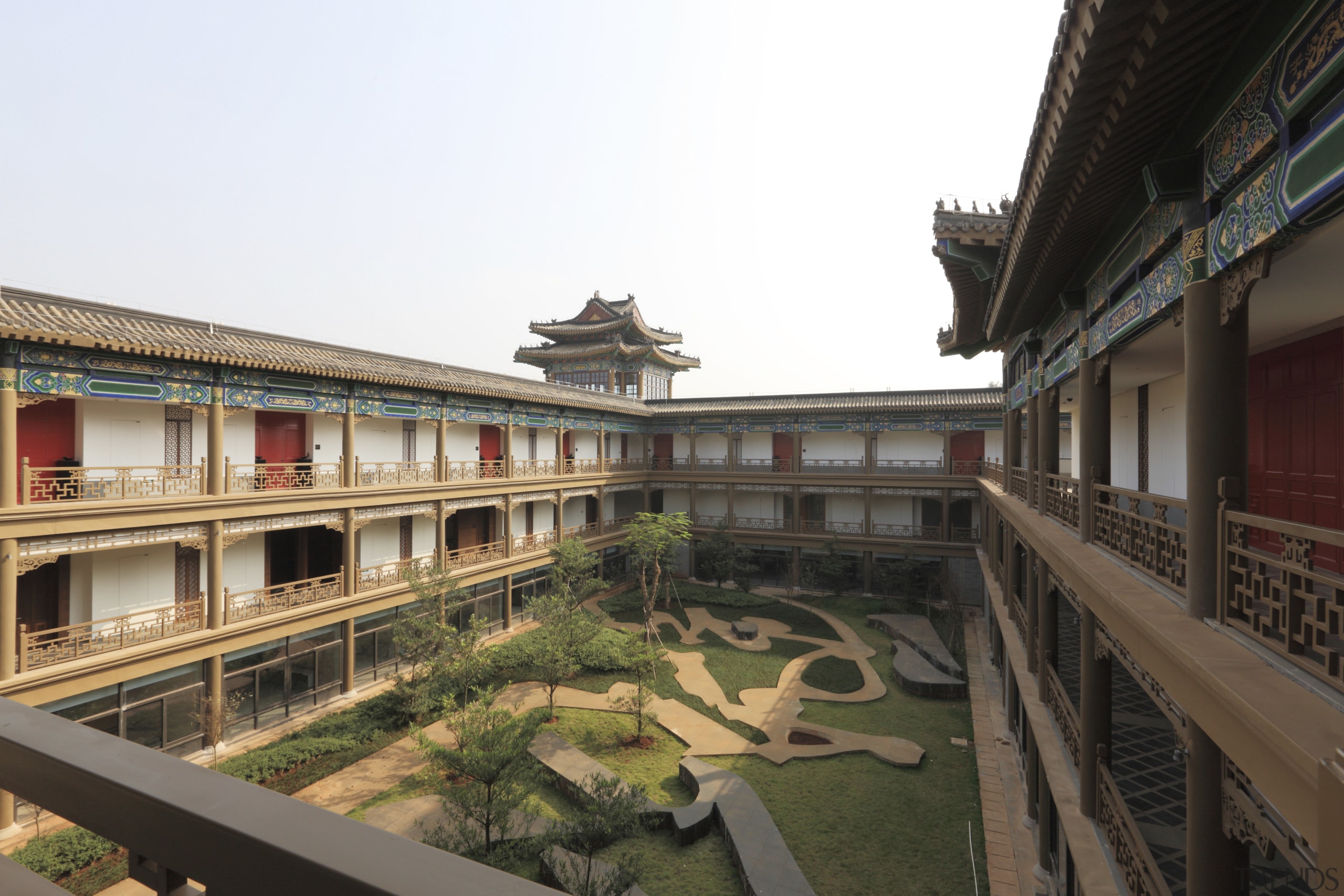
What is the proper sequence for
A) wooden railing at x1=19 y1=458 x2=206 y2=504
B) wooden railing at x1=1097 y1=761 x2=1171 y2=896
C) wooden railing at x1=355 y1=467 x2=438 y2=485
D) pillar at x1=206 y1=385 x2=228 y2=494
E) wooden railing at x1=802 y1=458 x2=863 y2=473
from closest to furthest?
wooden railing at x1=1097 y1=761 x2=1171 y2=896 → wooden railing at x1=19 y1=458 x2=206 y2=504 → pillar at x1=206 y1=385 x2=228 y2=494 → wooden railing at x1=355 y1=467 x2=438 y2=485 → wooden railing at x1=802 y1=458 x2=863 y2=473

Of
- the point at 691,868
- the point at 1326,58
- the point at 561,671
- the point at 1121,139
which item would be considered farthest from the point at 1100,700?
the point at 561,671

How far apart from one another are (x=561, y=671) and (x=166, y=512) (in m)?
7.57

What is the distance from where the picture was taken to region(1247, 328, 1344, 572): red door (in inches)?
255

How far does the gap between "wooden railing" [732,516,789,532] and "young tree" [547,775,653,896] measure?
1729 cm

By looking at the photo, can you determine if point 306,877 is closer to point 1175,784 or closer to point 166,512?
point 1175,784

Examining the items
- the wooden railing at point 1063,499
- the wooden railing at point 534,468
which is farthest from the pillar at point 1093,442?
the wooden railing at point 534,468

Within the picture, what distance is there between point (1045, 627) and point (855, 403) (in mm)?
17608

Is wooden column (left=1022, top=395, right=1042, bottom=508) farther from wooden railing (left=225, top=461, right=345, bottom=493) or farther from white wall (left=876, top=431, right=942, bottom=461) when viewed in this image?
white wall (left=876, top=431, right=942, bottom=461)

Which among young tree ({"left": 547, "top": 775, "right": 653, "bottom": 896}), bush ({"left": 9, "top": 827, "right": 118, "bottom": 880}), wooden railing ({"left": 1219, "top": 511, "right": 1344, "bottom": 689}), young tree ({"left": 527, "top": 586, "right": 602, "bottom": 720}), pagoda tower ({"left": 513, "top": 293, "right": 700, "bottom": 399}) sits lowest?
bush ({"left": 9, "top": 827, "right": 118, "bottom": 880})

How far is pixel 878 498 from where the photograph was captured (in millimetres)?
26000

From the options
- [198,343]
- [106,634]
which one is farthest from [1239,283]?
[106,634]

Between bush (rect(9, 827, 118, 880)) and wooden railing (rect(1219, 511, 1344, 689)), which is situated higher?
wooden railing (rect(1219, 511, 1344, 689))

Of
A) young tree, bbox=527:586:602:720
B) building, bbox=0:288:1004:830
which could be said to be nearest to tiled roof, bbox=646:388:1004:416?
building, bbox=0:288:1004:830

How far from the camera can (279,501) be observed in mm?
13352
